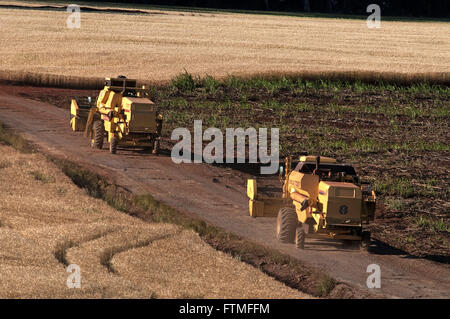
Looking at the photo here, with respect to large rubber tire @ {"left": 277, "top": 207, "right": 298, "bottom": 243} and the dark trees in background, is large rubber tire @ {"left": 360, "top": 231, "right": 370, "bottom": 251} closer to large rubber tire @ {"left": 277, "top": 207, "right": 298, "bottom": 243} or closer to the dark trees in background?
large rubber tire @ {"left": 277, "top": 207, "right": 298, "bottom": 243}

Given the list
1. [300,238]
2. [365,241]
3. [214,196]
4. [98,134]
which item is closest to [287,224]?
[300,238]

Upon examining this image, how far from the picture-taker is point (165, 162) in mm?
29672

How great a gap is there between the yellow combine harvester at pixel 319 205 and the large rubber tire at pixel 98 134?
36.7ft

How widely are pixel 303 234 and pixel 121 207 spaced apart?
5.82 metres

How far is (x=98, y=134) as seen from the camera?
102 feet

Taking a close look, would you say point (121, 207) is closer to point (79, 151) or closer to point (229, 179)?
point (229, 179)

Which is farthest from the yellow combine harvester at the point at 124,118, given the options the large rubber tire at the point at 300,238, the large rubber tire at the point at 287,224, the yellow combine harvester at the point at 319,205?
the large rubber tire at the point at 300,238

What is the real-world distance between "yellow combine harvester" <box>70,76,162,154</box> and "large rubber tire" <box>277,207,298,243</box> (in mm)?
10592

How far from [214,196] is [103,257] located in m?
8.20

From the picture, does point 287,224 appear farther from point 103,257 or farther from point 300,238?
point 103,257

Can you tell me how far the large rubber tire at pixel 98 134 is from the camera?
30845 mm

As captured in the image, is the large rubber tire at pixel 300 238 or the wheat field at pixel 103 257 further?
the large rubber tire at pixel 300 238

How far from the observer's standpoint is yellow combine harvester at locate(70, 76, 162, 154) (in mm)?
29266

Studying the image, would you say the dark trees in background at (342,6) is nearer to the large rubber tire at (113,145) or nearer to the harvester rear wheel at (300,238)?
the large rubber tire at (113,145)
